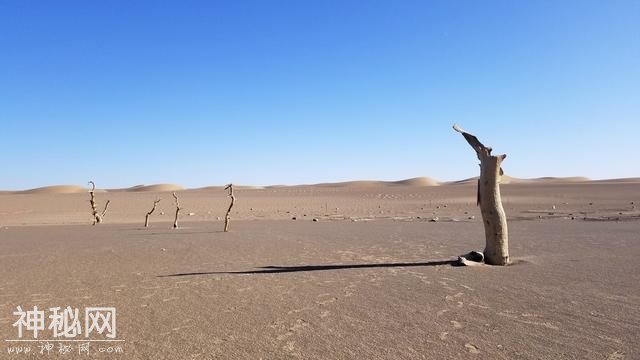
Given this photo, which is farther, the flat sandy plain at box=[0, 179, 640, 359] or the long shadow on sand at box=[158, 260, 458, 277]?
the long shadow on sand at box=[158, 260, 458, 277]

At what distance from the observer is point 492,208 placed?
31.3ft

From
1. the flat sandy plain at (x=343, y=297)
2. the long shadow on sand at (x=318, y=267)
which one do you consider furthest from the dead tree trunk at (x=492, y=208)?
the long shadow on sand at (x=318, y=267)

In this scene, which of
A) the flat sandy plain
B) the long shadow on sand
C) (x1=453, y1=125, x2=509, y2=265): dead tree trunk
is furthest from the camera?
(x1=453, y1=125, x2=509, y2=265): dead tree trunk

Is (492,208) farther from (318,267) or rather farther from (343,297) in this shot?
(343,297)

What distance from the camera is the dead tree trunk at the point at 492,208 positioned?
371 inches

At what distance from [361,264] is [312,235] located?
246 inches

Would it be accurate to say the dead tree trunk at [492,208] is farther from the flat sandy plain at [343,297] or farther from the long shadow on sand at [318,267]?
the long shadow on sand at [318,267]

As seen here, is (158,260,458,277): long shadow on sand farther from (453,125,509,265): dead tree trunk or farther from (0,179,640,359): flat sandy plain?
(453,125,509,265): dead tree trunk

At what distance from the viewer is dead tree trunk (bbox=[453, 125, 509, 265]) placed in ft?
30.9

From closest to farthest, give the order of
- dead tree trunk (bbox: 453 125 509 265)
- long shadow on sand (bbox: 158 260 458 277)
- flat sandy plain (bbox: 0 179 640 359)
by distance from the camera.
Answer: flat sandy plain (bbox: 0 179 640 359) → long shadow on sand (bbox: 158 260 458 277) → dead tree trunk (bbox: 453 125 509 265)

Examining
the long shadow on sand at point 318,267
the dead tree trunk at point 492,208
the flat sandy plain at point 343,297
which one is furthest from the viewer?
the dead tree trunk at point 492,208

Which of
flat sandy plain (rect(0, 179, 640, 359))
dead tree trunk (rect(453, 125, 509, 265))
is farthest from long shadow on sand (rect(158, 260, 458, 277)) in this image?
dead tree trunk (rect(453, 125, 509, 265))

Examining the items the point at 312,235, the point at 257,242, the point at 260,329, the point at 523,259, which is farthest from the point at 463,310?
the point at 312,235

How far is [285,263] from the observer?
10289 millimetres
